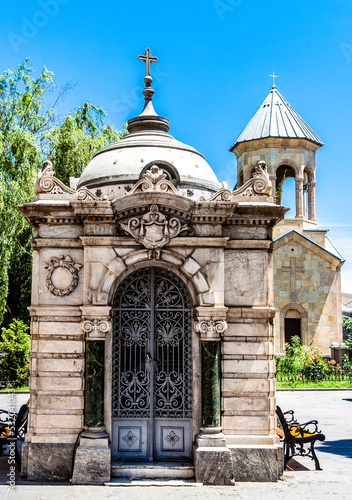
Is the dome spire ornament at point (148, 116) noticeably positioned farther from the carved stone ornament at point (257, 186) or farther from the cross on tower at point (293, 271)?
the cross on tower at point (293, 271)

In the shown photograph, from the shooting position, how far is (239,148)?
1232 inches

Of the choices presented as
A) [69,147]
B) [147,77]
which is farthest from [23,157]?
[147,77]

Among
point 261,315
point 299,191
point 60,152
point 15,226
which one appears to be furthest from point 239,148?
point 261,315

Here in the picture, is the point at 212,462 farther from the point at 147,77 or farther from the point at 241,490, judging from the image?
the point at 147,77

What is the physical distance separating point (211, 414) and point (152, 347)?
1308 mm

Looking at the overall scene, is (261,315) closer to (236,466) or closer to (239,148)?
(236,466)

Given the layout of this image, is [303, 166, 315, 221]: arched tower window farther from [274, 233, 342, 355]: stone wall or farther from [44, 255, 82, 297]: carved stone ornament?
[44, 255, 82, 297]: carved stone ornament

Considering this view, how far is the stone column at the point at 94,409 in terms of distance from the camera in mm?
8242

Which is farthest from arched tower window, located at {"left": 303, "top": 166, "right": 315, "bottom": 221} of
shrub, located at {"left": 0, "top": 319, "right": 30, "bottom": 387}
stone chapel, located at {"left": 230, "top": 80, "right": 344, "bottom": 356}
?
shrub, located at {"left": 0, "top": 319, "right": 30, "bottom": 387}

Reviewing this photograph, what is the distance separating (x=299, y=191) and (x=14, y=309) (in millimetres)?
15075

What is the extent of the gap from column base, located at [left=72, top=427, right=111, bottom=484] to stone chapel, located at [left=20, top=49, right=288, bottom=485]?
28 mm

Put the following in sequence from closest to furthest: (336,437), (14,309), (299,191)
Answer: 1. (336,437)
2. (14,309)
3. (299,191)

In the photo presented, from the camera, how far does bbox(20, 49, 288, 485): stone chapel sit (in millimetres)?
8477

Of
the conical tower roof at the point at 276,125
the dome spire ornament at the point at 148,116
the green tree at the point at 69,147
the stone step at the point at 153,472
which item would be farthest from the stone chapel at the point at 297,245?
the stone step at the point at 153,472
